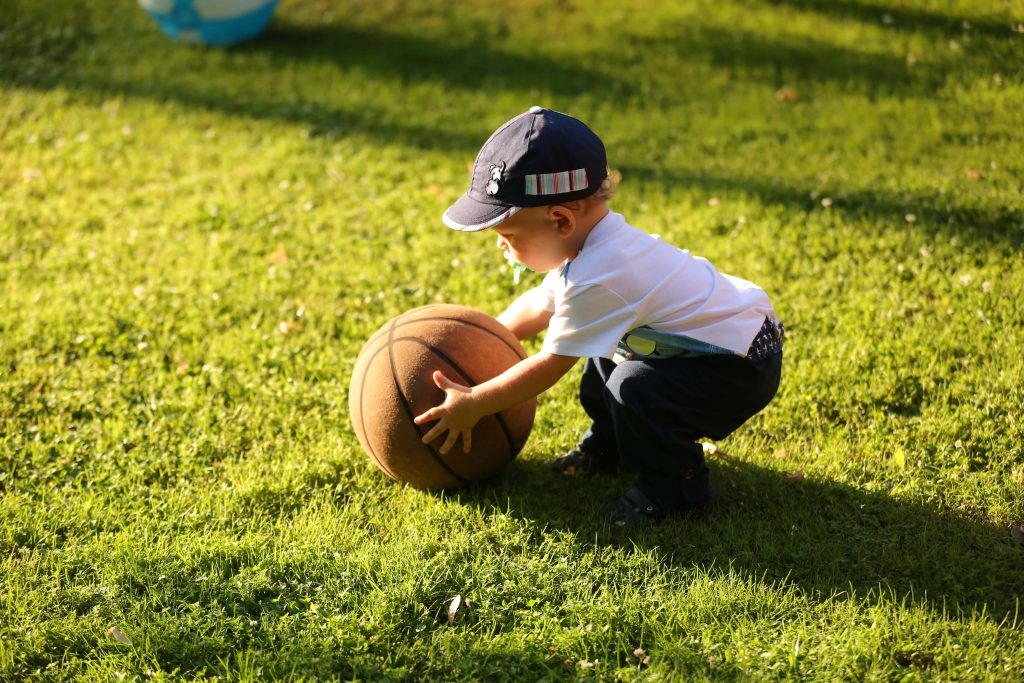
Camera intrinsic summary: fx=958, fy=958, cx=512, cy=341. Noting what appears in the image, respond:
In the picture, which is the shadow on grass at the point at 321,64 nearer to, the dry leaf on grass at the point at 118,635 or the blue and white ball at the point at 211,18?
the blue and white ball at the point at 211,18

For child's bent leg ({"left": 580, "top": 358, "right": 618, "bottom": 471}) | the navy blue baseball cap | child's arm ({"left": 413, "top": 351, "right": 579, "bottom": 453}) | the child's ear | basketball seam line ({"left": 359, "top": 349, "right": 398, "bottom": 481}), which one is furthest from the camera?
child's bent leg ({"left": 580, "top": 358, "right": 618, "bottom": 471})

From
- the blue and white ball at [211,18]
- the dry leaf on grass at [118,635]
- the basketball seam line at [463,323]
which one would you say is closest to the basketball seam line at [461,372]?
the basketball seam line at [463,323]

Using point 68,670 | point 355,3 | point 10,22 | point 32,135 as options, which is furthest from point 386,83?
point 68,670

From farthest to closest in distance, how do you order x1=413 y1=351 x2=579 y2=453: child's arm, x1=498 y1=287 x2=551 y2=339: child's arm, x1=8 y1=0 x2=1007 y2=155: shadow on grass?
1. x1=8 y1=0 x2=1007 y2=155: shadow on grass
2. x1=498 y1=287 x2=551 y2=339: child's arm
3. x1=413 y1=351 x2=579 y2=453: child's arm

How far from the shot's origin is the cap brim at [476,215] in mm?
3676

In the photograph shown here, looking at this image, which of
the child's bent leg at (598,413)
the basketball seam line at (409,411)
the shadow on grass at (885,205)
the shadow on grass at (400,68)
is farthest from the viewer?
the shadow on grass at (400,68)

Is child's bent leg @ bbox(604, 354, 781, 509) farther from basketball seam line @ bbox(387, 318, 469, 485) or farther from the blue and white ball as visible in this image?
A: the blue and white ball

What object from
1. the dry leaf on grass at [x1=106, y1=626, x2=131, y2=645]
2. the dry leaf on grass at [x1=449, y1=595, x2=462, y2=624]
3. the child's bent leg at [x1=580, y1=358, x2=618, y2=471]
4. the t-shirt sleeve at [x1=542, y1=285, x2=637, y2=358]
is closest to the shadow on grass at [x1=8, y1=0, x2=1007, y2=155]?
the child's bent leg at [x1=580, y1=358, x2=618, y2=471]

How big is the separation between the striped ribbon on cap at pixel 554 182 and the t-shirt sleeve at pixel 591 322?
1.28 feet

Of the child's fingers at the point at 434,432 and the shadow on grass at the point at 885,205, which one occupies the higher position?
the shadow on grass at the point at 885,205

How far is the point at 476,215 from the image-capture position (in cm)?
373

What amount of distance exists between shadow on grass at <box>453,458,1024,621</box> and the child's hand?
0.47 m

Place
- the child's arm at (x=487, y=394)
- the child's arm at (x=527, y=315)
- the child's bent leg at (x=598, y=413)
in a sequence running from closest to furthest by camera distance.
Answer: the child's arm at (x=487, y=394)
the child's bent leg at (x=598, y=413)
the child's arm at (x=527, y=315)

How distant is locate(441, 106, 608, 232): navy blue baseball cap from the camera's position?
363 cm
